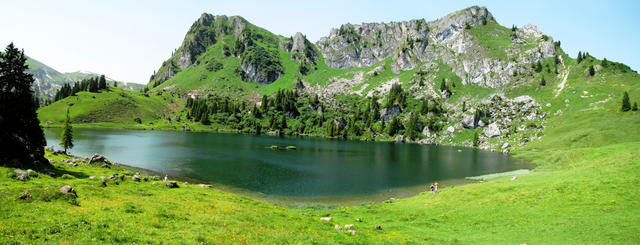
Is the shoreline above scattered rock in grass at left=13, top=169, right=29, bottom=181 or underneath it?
underneath

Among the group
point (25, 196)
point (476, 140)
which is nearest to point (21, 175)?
point (25, 196)

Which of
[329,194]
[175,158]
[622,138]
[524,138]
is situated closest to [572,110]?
[524,138]

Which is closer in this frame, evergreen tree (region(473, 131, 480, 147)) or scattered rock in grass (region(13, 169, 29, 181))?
scattered rock in grass (region(13, 169, 29, 181))

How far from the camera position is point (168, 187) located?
38.9 m

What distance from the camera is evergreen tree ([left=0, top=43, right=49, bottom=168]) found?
1446 inches

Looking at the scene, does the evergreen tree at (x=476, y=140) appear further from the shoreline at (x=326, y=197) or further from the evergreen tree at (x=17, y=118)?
the evergreen tree at (x=17, y=118)

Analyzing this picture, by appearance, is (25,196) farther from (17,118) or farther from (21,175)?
(17,118)

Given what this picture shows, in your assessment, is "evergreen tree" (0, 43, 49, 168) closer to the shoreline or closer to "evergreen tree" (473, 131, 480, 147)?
the shoreline

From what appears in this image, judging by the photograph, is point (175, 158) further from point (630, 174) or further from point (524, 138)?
point (524, 138)

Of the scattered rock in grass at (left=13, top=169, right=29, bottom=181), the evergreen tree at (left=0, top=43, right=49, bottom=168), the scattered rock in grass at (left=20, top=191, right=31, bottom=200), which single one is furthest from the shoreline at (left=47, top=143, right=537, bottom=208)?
the scattered rock in grass at (left=20, top=191, right=31, bottom=200)

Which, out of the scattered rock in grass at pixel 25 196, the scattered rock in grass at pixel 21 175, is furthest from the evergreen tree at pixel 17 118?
the scattered rock in grass at pixel 25 196

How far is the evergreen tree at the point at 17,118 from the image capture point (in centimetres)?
3672

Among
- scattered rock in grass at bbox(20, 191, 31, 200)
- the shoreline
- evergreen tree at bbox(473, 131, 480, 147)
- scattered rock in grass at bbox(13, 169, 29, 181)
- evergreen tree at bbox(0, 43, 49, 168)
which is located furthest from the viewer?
evergreen tree at bbox(473, 131, 480, 147)

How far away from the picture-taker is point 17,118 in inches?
1542
